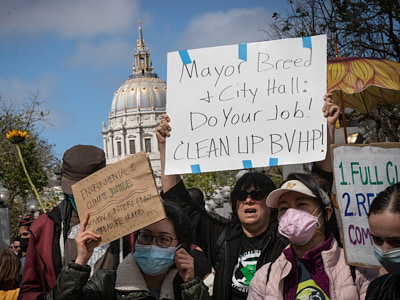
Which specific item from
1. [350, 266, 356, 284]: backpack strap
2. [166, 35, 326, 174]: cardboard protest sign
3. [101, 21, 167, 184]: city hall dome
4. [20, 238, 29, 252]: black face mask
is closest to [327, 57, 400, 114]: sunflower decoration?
[166, 35, 326, 174]: cardboard protest sign

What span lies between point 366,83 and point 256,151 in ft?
4.67

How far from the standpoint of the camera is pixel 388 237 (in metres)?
2.07

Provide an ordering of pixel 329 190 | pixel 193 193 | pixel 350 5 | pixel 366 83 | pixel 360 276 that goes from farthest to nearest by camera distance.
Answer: pixel 350 5, pixel 193 193, pixel 366 83, pixel 329 190, pixel 360 276

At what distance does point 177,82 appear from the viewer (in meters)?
3.36

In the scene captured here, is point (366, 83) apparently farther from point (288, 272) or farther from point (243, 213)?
point (288, 272)

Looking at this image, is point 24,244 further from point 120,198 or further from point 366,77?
point 366,77

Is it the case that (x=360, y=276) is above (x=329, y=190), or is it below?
below

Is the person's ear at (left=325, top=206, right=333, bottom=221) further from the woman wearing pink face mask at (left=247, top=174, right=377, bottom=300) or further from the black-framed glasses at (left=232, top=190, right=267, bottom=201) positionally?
the black-framed glasses at (left=232, top=190, right=267, bottom=201)

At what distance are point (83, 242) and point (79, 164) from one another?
46 centimetres

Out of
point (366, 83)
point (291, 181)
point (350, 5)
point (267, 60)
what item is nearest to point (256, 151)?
point (291, 181)

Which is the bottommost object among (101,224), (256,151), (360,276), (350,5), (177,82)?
(360,276)

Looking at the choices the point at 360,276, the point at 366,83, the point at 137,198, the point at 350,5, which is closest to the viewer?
the point at 360,276

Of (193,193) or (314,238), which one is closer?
(314,238)

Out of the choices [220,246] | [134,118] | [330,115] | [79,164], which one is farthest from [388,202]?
[134,118]
